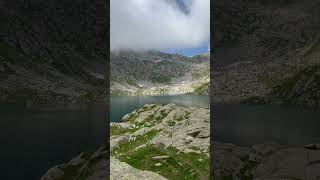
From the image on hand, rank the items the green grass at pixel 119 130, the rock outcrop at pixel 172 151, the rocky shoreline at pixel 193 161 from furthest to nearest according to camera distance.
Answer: the green grass at pixel 119 130 → the rock outcrop at pixel 172 151 → the rocky shoreline at pixel 193 161

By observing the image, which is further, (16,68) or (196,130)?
(16,68)

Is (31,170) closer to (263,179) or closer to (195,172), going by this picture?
(195,172)

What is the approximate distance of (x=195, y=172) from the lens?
2738 cm

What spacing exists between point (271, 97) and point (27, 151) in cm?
13691

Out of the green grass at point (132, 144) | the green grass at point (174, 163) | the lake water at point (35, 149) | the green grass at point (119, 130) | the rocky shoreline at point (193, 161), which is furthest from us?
the green grass at point (119, 130)

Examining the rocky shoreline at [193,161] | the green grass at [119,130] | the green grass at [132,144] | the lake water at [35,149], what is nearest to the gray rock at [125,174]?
the rocky shoreline at [193,161]

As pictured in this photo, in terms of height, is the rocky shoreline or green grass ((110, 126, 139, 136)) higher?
the rocky shoreline

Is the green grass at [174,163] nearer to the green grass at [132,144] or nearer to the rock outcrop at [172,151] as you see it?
the rock outcrop at [172,151]

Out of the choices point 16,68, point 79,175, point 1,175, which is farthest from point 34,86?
point 79,175

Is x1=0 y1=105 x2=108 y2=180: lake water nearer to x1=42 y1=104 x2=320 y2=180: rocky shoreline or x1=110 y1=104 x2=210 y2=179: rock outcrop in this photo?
x1=42 y1=104 x2=320 y2=180: rocky shoreline

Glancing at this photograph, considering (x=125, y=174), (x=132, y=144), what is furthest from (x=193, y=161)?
(x=132, y=144)

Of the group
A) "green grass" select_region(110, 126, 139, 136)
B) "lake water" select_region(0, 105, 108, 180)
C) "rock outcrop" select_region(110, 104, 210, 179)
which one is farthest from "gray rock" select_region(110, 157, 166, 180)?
"green grass" select_region(110, 126, 139, 136)

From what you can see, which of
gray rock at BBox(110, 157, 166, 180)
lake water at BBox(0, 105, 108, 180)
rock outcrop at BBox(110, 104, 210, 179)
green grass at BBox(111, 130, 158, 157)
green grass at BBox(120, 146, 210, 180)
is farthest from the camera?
green grass at BBox(111, 130, 158, 157)

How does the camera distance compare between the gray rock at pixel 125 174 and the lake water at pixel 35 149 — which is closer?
the gray rock at pixel 125 174
